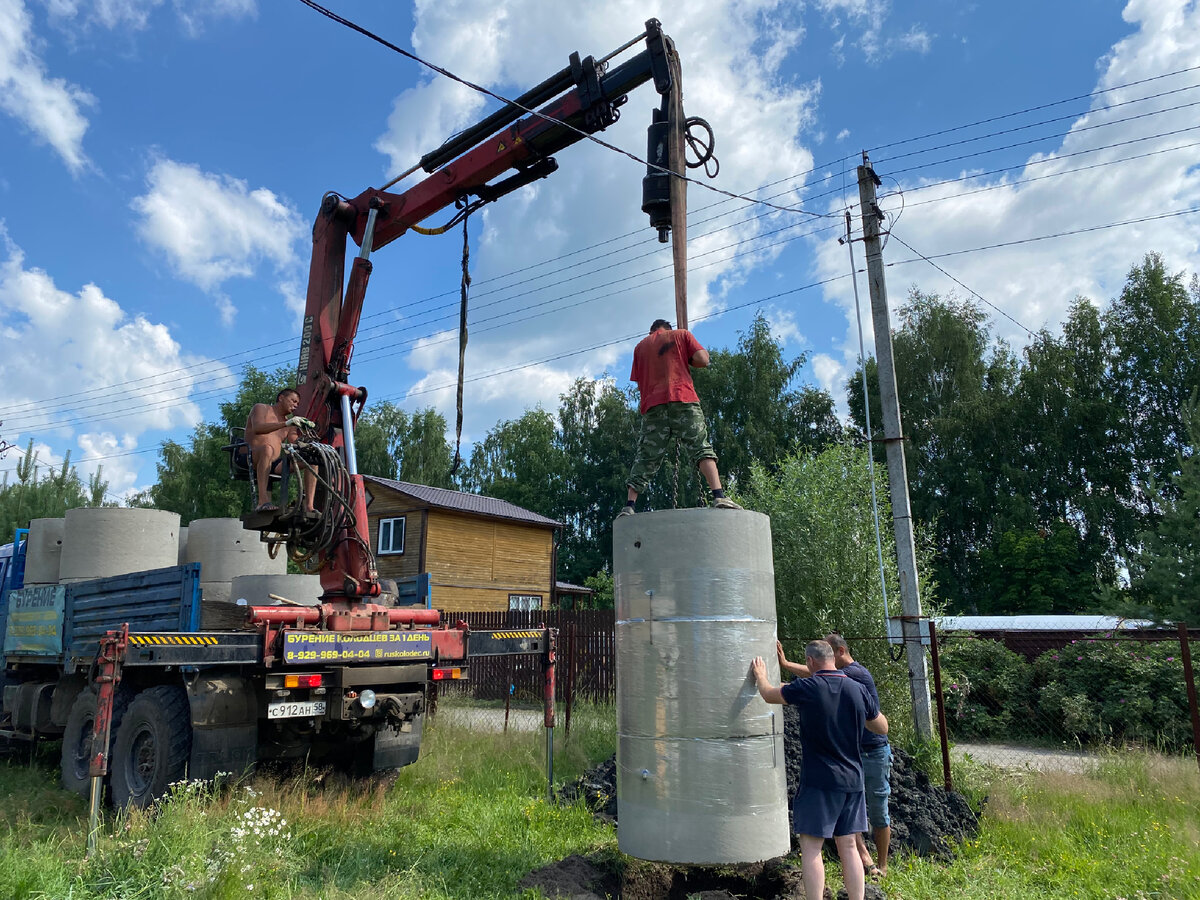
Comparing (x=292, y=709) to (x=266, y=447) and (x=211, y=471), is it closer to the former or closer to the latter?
(x=266, y=447)

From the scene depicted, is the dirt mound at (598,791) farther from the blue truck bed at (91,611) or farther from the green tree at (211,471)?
the green tree at (211,471)

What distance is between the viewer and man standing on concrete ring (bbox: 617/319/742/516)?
6094 mm

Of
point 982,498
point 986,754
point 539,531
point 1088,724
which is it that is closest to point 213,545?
point 986,754

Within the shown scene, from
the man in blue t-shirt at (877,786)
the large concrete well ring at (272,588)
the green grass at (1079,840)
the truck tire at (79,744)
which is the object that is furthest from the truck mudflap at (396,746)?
the green grass at (1079,840)

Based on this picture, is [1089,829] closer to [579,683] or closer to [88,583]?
[579,683]

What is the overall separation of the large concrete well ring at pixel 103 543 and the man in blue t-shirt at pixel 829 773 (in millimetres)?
7987

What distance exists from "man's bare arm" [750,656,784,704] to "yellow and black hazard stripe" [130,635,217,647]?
412cm

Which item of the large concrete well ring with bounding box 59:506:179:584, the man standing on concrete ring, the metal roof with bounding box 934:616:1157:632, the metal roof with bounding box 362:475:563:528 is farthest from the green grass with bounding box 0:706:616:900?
the metal roof with bounding box 934:616:1157:632

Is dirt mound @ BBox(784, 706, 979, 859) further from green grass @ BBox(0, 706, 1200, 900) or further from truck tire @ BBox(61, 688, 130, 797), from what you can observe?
truck tire @ BBox(61, 688, 130, 797)

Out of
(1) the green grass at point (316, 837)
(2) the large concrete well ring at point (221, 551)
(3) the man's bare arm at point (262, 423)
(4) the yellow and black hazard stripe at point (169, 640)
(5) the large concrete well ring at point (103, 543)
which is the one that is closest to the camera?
(1) the green grass at point (316, 837)

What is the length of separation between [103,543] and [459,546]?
1665 cm

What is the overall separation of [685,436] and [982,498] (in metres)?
32.4

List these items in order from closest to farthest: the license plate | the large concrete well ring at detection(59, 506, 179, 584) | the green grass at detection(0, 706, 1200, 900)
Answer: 1. the green grass at detection(0, 706, 1200, 900)
2. the license plate
3. the large concrete well ring at detection(59, 506, 179, 584)

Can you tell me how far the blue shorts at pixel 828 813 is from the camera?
16.1 ft
